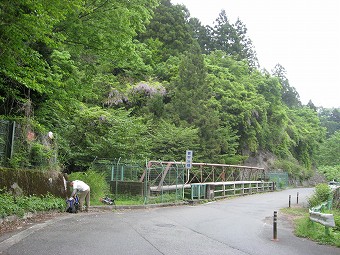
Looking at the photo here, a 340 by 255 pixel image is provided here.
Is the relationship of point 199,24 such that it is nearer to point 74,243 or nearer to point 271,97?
point 271,97

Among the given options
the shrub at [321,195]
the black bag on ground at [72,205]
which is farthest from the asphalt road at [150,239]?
the shrub at [321,195]

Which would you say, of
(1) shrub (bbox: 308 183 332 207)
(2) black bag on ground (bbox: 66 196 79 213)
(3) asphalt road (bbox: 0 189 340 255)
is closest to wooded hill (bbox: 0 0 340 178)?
(2) black bag on ground (bbox: 66 196 79 213)

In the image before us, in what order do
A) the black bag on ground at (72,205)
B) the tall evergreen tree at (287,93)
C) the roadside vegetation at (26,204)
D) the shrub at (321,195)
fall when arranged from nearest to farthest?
the roadside vegetation at (26,204), the black bag on ground at (72,205), the shrub at (321,195), the tall evergreen tree at (287,93)

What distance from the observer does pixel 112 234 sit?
10188mm

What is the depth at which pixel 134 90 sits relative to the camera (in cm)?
3494

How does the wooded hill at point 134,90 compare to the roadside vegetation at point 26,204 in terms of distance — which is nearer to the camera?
the roadside vegetation at point 26,204

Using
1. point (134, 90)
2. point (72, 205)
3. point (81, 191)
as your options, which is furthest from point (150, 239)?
point (134, 90)

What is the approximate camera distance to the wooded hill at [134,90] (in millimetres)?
12281

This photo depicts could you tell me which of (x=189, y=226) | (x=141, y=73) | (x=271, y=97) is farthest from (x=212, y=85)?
(x=189, y=226)

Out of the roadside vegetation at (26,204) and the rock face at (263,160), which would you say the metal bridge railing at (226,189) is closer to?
the rock face at (263,160)

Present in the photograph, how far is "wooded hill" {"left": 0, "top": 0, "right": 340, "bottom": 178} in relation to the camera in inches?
484

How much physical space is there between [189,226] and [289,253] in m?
4.59

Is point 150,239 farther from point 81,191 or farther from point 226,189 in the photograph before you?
point 226,189

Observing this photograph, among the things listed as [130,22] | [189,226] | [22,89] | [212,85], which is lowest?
[189,226]
